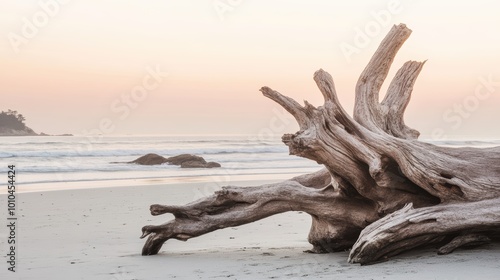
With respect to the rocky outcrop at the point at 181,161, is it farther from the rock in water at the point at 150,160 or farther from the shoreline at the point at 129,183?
the shoreline at the point at 129,183

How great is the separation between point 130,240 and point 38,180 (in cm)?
1111

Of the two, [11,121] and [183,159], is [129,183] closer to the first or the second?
[183,159]

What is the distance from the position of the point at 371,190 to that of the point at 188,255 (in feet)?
7.00

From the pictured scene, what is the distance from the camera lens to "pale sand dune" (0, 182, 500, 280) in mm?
5910

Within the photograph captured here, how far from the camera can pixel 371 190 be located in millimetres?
6941

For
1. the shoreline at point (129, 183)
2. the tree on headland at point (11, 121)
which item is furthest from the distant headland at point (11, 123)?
the shoreline at point (129, 183)

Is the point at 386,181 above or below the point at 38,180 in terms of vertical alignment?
below

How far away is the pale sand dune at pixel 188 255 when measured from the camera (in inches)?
233

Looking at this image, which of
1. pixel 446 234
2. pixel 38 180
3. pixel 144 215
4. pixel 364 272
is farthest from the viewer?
pixel 38 180

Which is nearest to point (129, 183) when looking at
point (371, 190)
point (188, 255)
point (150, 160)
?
point (150, 160)

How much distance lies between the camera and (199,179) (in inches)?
794

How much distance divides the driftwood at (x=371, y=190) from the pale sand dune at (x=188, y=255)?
271 millimetres

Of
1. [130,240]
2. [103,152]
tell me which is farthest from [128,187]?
[103,152]

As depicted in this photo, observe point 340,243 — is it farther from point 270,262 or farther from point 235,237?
point 235,237
